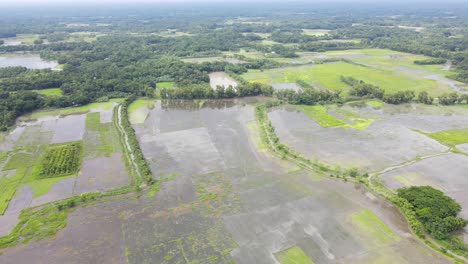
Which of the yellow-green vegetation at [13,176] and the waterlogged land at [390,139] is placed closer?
the yellow-green vegetation at [13,176]

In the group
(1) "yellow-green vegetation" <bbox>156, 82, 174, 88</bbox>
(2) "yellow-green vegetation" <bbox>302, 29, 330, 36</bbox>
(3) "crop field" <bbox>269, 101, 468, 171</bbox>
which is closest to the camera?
(3) "crop field" <bbox>269, 101, 468, 171</bbox>

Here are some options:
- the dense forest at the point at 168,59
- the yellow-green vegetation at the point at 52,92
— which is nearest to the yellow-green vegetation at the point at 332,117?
the dense forest at the point at 168,59

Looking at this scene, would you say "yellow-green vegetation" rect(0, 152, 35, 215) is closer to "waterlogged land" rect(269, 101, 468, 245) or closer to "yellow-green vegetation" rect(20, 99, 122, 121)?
"yellow-green vegetation" rect(20, 99, 122, 121)

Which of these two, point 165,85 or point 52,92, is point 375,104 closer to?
point 165,85

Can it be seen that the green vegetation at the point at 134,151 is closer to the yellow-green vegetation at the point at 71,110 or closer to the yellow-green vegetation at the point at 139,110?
the yellow-green vegetation at the point at 139,110

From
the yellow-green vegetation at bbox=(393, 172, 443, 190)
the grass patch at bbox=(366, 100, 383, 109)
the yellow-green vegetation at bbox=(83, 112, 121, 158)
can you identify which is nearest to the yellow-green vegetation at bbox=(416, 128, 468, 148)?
the yellow-green vegetation at bbox=(393, 172, 443, 190)

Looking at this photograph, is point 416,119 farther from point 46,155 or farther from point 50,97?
point 50,97

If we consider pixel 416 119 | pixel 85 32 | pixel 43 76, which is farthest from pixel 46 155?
pixel 85 32

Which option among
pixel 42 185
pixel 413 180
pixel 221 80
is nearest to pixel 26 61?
pixel 221 80
